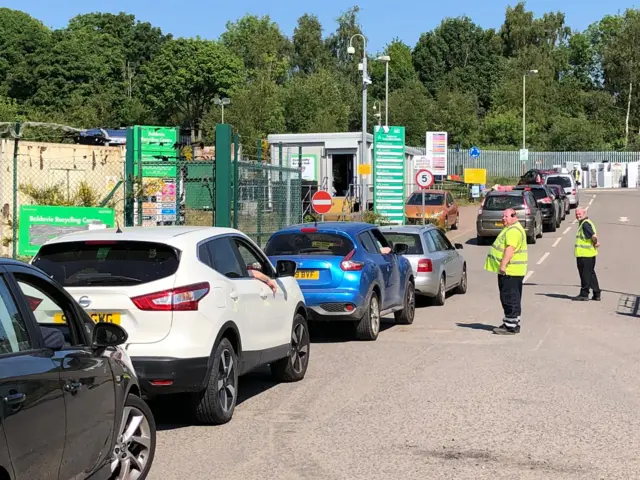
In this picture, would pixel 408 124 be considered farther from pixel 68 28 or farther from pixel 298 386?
pixel 298 386

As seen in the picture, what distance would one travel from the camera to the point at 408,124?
270ft

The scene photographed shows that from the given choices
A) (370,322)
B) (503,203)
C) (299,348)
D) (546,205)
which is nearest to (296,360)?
(299,348)

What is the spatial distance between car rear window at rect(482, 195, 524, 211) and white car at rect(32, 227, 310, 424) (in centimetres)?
2400

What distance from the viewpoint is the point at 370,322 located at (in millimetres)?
12781

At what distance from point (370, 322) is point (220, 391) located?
17.3 ft

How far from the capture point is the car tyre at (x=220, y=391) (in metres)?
7.53

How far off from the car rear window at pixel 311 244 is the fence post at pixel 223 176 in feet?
15.5

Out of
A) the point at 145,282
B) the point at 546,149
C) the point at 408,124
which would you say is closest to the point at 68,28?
the point at 408,124

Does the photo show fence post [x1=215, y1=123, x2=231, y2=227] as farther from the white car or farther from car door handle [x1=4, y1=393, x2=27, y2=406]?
car door handle [x1=4, y1=393, x2=27, y2=406]

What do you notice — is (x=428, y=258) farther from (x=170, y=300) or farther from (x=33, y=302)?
(x=33, y=302)

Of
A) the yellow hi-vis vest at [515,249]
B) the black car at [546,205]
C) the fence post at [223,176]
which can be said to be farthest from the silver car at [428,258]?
the black car at [546,205]

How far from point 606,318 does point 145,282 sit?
1056cm

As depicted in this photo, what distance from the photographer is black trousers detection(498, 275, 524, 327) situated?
13523 millimetres

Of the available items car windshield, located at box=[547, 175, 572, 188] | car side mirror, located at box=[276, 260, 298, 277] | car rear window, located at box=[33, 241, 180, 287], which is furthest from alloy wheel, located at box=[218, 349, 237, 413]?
car windshield, located at box=[547, 175, 572, 188]
